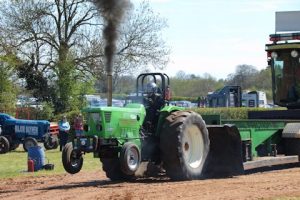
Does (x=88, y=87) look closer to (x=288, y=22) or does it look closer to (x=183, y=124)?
(x=288, y=22)

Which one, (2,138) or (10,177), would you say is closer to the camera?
(10,177)

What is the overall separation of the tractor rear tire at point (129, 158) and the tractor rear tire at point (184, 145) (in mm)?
654

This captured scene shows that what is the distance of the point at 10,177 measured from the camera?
538 inches

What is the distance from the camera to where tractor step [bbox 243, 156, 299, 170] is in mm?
12230

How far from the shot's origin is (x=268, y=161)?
12773mm

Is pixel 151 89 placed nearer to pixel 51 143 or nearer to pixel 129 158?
pixel 129 158

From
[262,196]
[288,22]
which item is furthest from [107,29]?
[262,196]

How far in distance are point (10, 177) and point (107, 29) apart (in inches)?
190

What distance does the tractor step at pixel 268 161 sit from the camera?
1223 cm

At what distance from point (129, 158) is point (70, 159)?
116 cm

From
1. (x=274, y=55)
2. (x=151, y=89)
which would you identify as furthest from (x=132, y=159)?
(x=274, y=55)

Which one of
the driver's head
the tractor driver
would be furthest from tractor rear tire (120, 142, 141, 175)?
the driver's head

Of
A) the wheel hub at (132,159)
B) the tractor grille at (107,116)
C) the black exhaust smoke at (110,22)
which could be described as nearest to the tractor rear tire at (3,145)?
the black exhaust smoke at (110,22)

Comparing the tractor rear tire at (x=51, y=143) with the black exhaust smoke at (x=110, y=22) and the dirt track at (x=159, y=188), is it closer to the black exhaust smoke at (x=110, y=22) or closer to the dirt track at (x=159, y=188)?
the black exhaust smoke at (x=110, y=22)
